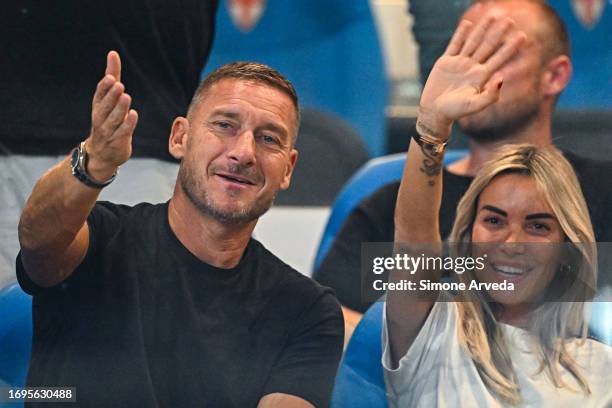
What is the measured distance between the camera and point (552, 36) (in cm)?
141

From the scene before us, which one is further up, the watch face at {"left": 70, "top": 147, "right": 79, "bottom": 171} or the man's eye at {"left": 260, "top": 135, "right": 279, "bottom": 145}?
the man's eye at {"left": 260, "top": 135, "right": 279, "bottom": 145}

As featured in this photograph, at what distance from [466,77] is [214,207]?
401mm

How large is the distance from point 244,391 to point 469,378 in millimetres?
325

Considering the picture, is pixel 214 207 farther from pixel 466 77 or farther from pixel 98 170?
pixel 466 77

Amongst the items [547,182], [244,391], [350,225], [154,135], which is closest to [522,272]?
[547,182]

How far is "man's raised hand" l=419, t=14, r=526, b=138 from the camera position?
131 cm

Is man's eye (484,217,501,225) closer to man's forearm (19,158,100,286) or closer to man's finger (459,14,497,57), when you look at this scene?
man's finger (459,14,497,57)


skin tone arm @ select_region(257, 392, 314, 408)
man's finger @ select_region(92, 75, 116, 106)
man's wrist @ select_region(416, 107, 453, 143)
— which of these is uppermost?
man's wrist @ select_region(416, 107, 453, 143)

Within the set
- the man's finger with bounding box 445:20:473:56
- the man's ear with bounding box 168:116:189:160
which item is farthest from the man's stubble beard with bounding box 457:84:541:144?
the man's ear with bounding box 168:116:189:160

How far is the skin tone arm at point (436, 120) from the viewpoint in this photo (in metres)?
1.31

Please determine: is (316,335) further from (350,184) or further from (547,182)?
(547,182)

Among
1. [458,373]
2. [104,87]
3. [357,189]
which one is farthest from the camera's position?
[357,189]

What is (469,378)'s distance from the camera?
1.36 metres

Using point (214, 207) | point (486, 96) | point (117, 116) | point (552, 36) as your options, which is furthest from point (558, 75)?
point (117, 116)
